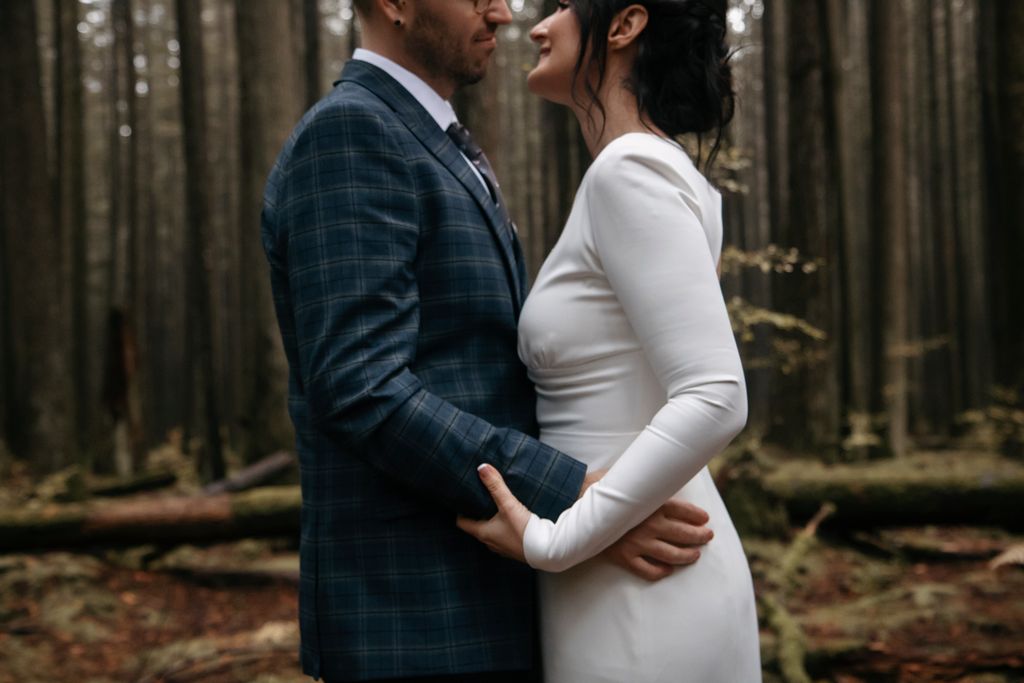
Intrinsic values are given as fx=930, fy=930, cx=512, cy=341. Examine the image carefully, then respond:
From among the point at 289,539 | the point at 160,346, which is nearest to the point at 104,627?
the point at 289,539

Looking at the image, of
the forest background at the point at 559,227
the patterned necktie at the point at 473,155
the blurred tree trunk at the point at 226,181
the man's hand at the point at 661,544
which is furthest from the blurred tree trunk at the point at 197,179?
the man's hand at the point at 661,544

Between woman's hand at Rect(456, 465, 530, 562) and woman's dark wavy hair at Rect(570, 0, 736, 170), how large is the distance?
0.80 m

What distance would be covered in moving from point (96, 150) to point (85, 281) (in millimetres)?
17741

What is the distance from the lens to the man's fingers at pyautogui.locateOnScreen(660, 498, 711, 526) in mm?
1839

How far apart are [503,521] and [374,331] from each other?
45 cm

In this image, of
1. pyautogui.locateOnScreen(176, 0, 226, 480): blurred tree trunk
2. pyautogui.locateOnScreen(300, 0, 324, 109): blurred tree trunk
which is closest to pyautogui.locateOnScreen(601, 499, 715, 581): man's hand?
pyautogui.locateOnScreen(176, 0, 226, 480): blurred tree trunk

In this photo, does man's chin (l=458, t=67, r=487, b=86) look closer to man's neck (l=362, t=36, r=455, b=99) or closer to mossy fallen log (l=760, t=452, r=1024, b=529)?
man's neck (l=362, t=36, r=455, b=99)

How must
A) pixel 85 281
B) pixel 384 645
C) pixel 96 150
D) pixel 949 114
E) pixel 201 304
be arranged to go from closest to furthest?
pixel 384 645, pixel 201 304, pixel 85 281, pixel 949 114, pixel 96 150

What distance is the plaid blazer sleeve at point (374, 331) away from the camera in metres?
1.77

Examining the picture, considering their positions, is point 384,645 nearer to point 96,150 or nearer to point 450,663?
point 450,663

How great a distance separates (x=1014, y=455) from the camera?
8.62 m

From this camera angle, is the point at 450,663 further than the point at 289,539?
No

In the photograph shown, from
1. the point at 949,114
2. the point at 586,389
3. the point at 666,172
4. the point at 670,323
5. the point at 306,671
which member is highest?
the point at 949,114

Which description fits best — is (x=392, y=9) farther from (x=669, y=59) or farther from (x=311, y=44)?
(x=311, y=44)
